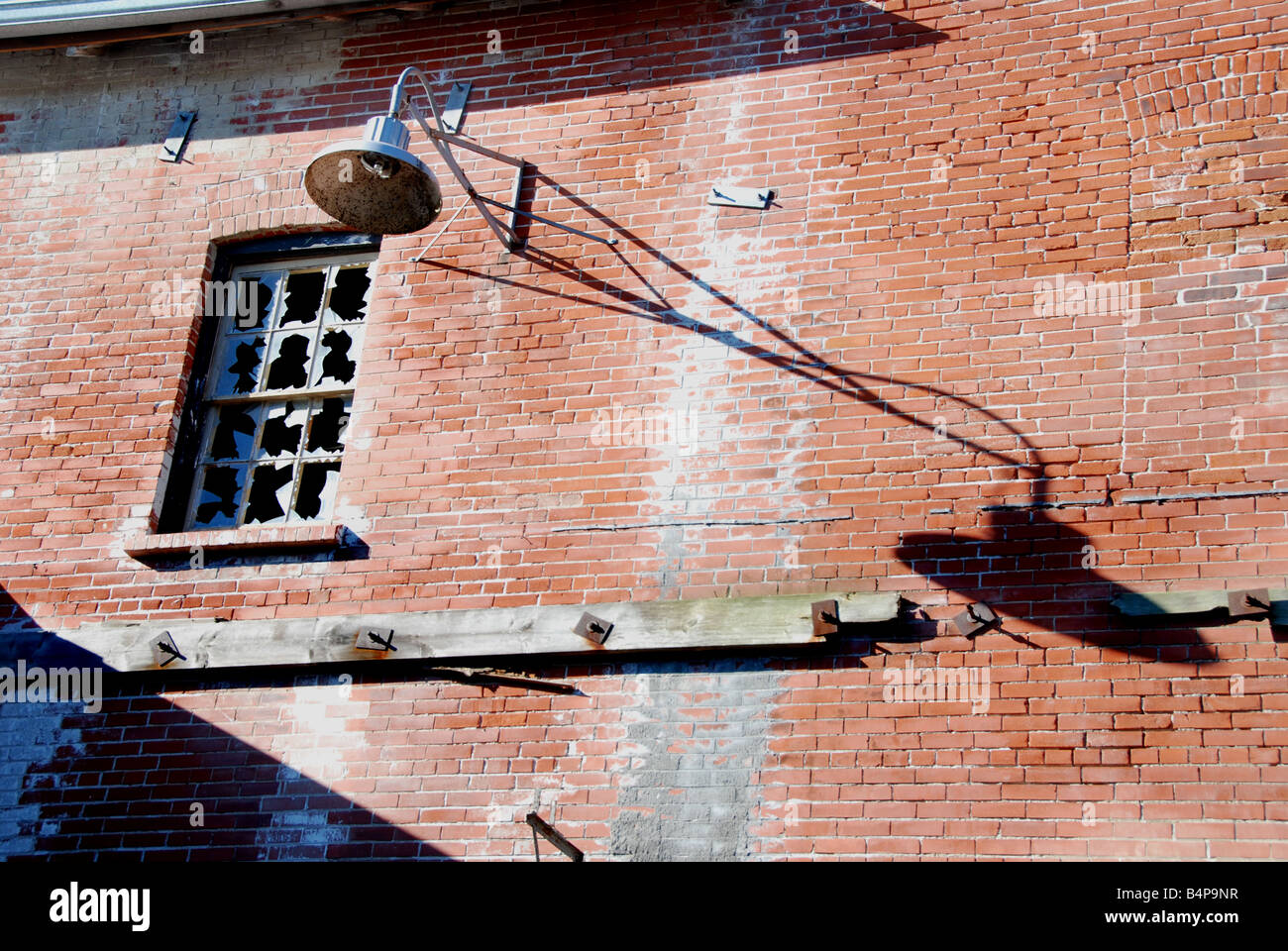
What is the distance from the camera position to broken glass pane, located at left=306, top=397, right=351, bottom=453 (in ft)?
26.9

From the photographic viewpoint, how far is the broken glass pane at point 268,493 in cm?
810

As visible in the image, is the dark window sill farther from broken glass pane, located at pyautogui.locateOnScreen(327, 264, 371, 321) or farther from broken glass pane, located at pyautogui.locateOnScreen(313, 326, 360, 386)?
broken glass pane, located at pyautogui.locateOnScreen(327, 264, 371, 321)

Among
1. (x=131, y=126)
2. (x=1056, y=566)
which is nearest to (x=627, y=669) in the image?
(x=1056, y=566)

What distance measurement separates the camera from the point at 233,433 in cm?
845

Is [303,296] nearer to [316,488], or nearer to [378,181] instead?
[316,488]

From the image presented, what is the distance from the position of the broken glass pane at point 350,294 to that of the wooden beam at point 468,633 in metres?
1.99

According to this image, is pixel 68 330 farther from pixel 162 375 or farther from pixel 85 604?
pixel 85 604

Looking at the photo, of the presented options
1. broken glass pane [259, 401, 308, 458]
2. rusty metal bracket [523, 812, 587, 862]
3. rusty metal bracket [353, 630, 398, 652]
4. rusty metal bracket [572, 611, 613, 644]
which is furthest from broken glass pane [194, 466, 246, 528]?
rusty metal bracket [523, 812, 587, 862]

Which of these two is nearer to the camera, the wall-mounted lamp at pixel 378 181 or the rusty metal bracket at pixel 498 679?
the wall-mounted lamp at pixel 378 181

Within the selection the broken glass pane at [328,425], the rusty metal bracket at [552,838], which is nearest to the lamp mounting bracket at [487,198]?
the broken glass pane at [328,425]

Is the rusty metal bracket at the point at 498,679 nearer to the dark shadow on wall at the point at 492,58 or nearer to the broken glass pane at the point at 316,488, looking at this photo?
the broken glass pane at the point at 316,488

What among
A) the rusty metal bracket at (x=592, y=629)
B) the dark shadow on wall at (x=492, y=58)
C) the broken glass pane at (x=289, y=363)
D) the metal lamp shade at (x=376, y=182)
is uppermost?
the dark shadow on wall at (x=492, y=58)

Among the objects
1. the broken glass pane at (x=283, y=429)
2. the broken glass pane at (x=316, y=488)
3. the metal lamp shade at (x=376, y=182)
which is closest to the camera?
the metal lamp shade at (x=376, y=182)

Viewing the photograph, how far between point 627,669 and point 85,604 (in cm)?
308
